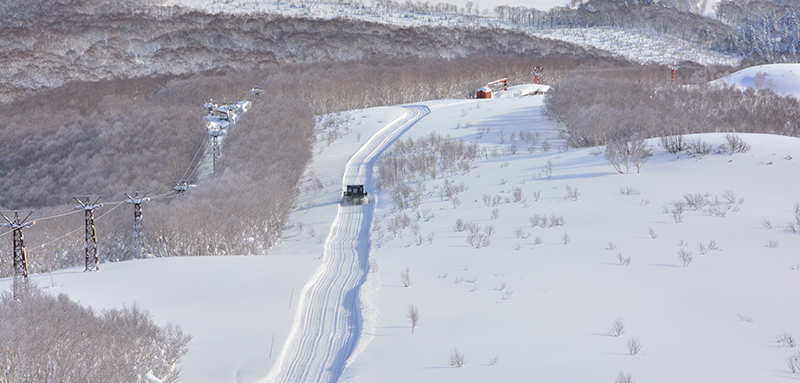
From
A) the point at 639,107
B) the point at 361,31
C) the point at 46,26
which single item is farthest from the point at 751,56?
the point at 46,26

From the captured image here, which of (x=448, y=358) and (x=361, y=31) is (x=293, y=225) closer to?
(x=448, y=358)

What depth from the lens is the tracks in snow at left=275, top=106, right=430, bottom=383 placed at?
31.0 ft

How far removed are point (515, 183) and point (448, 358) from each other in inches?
525

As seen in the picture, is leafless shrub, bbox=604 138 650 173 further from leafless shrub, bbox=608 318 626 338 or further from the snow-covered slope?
the snow-covered slope

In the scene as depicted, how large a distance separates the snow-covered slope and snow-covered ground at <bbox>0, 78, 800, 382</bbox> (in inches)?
1153

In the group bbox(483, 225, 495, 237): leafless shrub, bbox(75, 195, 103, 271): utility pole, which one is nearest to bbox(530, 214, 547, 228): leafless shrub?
bbox(483, 225, 495, 237): leafless shrub

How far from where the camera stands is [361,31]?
95750mm

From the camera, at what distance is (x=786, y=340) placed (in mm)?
7738

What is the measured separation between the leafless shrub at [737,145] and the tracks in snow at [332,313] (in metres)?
13.7

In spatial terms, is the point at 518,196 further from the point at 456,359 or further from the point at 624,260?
the point at 456,359

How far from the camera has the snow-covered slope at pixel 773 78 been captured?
42781mm

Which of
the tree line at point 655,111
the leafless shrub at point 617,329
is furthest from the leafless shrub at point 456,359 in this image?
the tree line at point 655,111

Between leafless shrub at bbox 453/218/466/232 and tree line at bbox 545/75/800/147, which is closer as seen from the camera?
leafless shrub at bbox 453/218/466/232

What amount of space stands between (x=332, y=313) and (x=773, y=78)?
1886 inches
